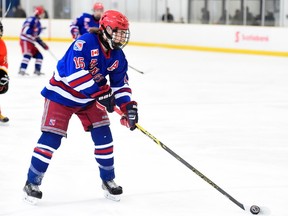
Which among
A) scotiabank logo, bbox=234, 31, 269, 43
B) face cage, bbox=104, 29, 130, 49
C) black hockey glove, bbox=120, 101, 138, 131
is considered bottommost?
scotiabank logo, bbox=234, 31, 269, 43

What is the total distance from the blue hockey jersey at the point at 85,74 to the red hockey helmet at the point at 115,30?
6cm

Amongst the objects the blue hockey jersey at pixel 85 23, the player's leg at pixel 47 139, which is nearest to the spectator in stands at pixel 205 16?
the blue hockey jersey at pixel 85 23

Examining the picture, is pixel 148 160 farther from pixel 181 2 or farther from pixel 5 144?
pixel 181 2

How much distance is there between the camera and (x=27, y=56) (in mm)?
8977

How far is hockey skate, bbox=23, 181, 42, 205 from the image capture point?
3.15 m

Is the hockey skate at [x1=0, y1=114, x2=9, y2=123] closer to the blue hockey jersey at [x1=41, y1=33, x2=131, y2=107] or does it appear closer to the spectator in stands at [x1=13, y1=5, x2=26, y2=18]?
the blue hockey jersey at [x1=41, y1=33, x2=131, y2=107]

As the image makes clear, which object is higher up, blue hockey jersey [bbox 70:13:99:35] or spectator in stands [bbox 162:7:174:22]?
blue hockey jersey [bbox 70:13:99:35]

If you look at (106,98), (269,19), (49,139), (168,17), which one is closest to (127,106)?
(106,98)

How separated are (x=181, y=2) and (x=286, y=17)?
2.74 meters

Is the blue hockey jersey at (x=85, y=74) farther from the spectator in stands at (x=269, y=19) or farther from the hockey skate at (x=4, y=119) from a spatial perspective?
the spectator in stands at (x=269, y=19)

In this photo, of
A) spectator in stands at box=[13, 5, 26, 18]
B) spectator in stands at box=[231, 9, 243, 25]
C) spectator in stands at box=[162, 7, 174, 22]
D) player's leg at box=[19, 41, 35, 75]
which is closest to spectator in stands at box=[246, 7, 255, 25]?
spectator in stands at box=[231, 9, 243, 25]

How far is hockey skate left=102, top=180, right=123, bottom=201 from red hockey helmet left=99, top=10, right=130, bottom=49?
672mm

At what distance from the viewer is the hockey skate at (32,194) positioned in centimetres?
315

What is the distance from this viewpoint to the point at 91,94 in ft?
9.86
